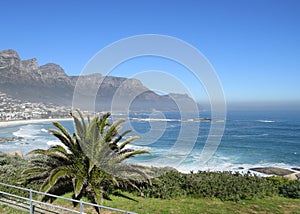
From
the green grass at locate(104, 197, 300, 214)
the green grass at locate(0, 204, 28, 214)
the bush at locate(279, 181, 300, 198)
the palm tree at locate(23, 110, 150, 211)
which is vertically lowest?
the bush at locate(279, 181, 300, 198)

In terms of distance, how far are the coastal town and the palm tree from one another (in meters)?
93.8

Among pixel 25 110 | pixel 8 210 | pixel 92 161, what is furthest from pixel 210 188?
pixel 25 110

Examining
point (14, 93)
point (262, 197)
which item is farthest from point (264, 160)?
point (14, 93)

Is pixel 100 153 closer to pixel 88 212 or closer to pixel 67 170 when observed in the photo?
pixel 67 170

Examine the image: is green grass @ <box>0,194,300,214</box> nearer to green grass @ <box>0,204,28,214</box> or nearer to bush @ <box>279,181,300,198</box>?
green grass @ <box>0,204,28,214</box>

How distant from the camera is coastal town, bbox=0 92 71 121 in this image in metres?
101

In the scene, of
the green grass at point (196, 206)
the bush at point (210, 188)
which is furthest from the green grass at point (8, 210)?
the bush at point (210, 188)

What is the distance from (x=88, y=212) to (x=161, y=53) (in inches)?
173

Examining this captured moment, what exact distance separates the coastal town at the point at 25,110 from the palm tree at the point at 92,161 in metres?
93.8

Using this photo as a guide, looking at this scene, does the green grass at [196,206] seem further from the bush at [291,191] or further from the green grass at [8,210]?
the bush at [291,191]

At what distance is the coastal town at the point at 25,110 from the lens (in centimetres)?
10090

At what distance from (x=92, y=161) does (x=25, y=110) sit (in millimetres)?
123330

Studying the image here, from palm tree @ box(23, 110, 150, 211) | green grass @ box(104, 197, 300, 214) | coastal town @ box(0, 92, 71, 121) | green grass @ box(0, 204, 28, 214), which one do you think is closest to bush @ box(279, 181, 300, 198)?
green grass @ box(104, 197, 300, 214)

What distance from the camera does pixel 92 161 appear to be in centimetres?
777
